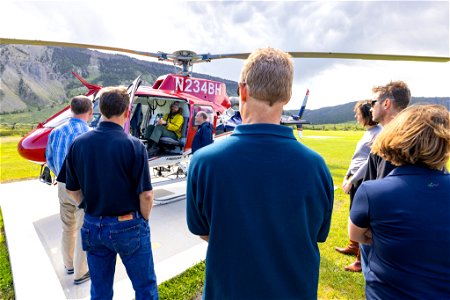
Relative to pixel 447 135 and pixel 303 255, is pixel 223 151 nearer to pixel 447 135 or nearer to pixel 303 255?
pixel 303 255

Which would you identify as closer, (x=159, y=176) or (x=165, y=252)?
(x=165, y=252)

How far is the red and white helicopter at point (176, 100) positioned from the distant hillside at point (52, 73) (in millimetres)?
93580

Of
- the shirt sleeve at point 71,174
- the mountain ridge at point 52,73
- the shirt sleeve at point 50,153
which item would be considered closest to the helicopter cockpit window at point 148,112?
the shirt sleeve at point 50,153

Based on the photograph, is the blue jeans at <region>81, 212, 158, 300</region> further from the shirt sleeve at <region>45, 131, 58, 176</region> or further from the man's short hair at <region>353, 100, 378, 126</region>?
the man's short hair at <region>353, 100, 378, 126</region>

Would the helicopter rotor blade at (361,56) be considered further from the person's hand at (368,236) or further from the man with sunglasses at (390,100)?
the person's hand at (368,236)

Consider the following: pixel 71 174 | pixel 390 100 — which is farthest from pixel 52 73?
pixel 390 100

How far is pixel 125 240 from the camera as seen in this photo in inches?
76.1

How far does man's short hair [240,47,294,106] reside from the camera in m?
1.03

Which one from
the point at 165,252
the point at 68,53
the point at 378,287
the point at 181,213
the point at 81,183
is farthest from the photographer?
the point at 68,53

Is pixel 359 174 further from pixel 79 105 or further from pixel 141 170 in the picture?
pixel 79 105

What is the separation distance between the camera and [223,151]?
1.00 metres

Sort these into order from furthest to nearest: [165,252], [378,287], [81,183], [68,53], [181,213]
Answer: [68,53] < [181,213] < [165,252] < [81,183] < [378,287]

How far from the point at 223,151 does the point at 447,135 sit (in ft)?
3.77

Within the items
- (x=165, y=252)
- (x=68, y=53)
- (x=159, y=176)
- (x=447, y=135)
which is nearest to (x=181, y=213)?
(x=165, y=252)
